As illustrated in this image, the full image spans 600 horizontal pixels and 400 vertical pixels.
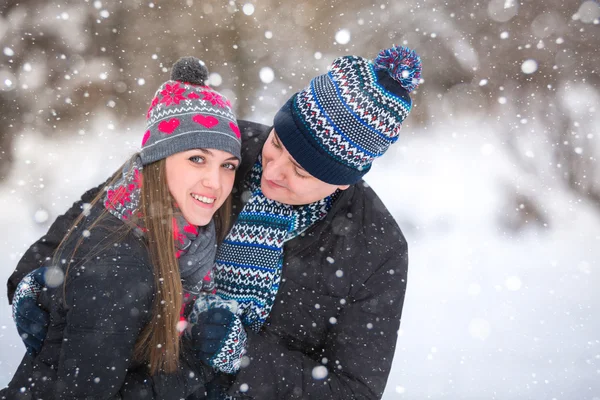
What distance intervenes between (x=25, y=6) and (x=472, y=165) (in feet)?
13.5

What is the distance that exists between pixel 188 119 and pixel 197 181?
8.3 inches

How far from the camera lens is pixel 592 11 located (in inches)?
167

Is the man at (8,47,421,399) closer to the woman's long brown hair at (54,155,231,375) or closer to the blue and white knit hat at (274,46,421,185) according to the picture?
the blue and white knit hat at (274,46,421,185)

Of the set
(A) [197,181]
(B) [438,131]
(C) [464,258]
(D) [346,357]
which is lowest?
(C) [464,258]

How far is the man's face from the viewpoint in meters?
1.86

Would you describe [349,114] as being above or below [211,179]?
above

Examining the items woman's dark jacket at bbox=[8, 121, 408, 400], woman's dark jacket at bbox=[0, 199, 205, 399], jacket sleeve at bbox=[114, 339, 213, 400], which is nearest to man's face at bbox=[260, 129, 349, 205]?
woman's dark jacket at bbox=[8, 121, 408, 400]

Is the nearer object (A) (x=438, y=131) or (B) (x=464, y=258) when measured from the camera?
(B) (x=464, y=258)

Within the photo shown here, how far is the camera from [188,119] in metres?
1.67

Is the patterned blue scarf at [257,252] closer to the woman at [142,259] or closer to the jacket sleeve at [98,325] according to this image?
the woman at [142,259]

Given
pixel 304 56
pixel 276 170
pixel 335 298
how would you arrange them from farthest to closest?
pixel 304 56 → pixel 335 298 → pixel 276 170

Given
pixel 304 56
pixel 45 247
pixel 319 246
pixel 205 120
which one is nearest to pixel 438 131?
pixel 304 56

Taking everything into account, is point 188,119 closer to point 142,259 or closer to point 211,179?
point 211,179

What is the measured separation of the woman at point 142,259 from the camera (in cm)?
143
